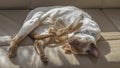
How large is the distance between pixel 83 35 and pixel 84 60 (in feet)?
0.60

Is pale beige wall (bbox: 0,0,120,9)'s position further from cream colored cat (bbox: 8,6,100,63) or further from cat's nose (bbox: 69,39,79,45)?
cat's nose (bbox: 69,39,79,45)

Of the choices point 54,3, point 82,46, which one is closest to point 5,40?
point 82,46

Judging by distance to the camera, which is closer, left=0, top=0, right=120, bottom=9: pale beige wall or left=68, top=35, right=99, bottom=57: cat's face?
left=68, top=35, right=99, bottom=57: cat's face

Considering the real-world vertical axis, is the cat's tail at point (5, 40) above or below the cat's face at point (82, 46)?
above

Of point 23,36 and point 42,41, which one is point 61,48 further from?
point 23,36

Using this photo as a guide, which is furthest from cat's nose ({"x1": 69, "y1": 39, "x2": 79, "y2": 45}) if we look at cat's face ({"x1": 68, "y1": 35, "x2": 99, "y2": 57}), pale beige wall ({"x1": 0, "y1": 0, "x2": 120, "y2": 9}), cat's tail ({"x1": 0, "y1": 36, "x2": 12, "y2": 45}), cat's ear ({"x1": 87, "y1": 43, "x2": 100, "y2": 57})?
pale beige wall ({"x1": 0, "y1": 0, "x2": 120, "y2": 9})

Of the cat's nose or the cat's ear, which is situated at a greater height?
the cat's nose

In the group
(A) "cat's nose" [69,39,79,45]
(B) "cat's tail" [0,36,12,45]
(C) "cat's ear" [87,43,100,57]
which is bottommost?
(C) "cat's ear" [87,43,100,57]

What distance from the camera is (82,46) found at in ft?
5.68

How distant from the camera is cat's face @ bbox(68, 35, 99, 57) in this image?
5.69 feet

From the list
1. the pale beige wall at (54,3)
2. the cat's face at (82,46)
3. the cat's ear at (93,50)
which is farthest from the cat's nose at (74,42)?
the pale beige wall at (54,3)

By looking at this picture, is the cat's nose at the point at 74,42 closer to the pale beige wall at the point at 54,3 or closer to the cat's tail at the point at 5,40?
the cat's tail at the point at 5,40

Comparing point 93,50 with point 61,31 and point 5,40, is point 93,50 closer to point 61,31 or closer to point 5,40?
point 61,31

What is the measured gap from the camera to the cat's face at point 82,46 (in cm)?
173
